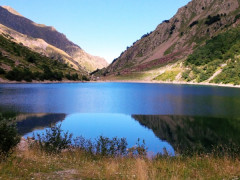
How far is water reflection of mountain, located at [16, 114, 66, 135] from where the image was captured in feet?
110

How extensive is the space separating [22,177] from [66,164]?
4.28 m

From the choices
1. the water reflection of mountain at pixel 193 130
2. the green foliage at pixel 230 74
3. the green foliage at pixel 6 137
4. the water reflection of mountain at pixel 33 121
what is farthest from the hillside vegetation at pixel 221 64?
the green foliage at pixel 6 137

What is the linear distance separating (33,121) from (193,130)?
23624 mm

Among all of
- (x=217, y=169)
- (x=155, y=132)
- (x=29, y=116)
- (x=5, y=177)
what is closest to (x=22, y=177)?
(x=5, y=177)

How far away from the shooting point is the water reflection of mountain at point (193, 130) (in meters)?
27.0

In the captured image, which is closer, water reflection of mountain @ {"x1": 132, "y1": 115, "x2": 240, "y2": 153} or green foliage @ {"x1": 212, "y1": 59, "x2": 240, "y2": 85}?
water reflection of mountain @ {"x1": 132, "y1": 115, "x2": 240, "y2": 153}

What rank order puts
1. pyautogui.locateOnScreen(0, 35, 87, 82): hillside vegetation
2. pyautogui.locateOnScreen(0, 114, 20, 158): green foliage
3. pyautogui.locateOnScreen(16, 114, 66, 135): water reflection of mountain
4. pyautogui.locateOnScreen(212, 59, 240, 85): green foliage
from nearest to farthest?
pyautogui.locateOnScreen(0, 114, 20, 158): green foliage < pyautogui.locateOnScreen(16, 114, 66, 135): water reflection of mountain < pyautogui.locateOnScreen(212, 59, 240, 85): green foliage < pyautogui.locateOnScreen(0, 35, 87, 82): hillside vegetation

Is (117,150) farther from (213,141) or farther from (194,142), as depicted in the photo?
(213,141)

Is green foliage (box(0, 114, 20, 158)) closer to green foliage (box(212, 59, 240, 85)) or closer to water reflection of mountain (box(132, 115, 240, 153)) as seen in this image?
water reflection of mountain (box(132, 115, 240, 153))

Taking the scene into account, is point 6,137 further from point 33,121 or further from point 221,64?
point 221,64

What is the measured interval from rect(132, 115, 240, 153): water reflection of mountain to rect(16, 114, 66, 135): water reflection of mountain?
13.9 metres

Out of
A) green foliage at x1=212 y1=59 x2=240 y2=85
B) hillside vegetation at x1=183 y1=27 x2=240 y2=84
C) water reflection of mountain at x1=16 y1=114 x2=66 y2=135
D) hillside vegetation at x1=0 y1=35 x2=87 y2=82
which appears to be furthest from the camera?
hillside vegetation at x1=0 y1=35 x2=87 y2=82

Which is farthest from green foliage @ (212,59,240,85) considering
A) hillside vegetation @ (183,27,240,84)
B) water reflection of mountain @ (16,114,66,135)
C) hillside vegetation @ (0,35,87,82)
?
hillside vegetation @ (0,35,87,82)

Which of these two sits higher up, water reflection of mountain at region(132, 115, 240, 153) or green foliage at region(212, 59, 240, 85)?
green foliage at region(212, 59, 240, 85)
